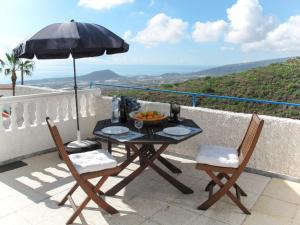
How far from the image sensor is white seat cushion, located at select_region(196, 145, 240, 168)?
2635 millimetres

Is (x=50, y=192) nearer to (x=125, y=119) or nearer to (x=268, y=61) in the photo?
(x=125, y=119)

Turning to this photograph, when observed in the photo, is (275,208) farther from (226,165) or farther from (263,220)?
(226,165)

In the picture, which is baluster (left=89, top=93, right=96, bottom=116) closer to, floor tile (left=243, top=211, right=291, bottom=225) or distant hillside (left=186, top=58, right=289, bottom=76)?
floor tile (left=243, top=211, right=291, bottom=225)

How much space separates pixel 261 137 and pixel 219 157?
1101 millimetres

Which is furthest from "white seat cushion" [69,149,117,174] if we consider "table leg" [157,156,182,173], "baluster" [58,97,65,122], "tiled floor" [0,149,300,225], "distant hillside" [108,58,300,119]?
"distant hillside" [108,58,300,119]

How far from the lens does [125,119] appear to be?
3.55m

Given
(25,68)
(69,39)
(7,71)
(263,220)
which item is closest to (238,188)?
(263,220)

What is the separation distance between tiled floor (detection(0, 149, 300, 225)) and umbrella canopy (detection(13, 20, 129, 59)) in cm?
160

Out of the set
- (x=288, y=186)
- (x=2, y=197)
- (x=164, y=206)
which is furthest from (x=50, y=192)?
(x=288, y=186)

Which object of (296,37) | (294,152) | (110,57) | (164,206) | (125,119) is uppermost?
(296,37)

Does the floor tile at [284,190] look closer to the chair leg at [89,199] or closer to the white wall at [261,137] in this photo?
the white wall at [261,137]

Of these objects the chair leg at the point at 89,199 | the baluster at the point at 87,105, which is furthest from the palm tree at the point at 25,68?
the chair leg at the point at 89,199

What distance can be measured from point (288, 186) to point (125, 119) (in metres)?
2.10

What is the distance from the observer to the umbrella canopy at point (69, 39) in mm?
3301
